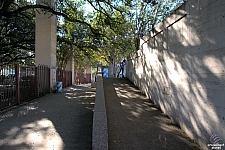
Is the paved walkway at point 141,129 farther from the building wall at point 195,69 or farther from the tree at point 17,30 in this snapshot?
the tree at point 17,30

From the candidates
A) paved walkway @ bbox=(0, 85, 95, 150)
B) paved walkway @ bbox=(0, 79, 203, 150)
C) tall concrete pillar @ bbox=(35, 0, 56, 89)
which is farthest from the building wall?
tall concrete pillar @ bbox=(35, 0, 56, 89)

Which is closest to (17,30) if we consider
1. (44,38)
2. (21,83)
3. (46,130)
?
(44,38)

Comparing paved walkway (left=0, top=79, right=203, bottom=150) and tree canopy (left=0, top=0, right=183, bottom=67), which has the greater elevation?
tree canopy (left=0, top=0, right=183, bottom=67)

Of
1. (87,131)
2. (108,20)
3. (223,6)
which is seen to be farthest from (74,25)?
(223,6)

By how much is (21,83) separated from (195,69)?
854 centimetres

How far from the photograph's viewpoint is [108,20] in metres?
14.2

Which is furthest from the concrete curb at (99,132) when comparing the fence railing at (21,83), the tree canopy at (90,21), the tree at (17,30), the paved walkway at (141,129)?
the tree at (17,30)

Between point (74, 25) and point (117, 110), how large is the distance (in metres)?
15.3

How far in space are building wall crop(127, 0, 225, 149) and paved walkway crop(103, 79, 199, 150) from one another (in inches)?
11.2

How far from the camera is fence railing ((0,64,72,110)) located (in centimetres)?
823

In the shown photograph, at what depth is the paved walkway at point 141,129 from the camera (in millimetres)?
4211

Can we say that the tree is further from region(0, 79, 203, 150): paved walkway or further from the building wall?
the building wall

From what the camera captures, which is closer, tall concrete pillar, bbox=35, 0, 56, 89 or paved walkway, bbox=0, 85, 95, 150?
paved walkway, bbox=0, 85, 95, 150

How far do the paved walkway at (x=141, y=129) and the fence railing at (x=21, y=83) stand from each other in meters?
4.30
